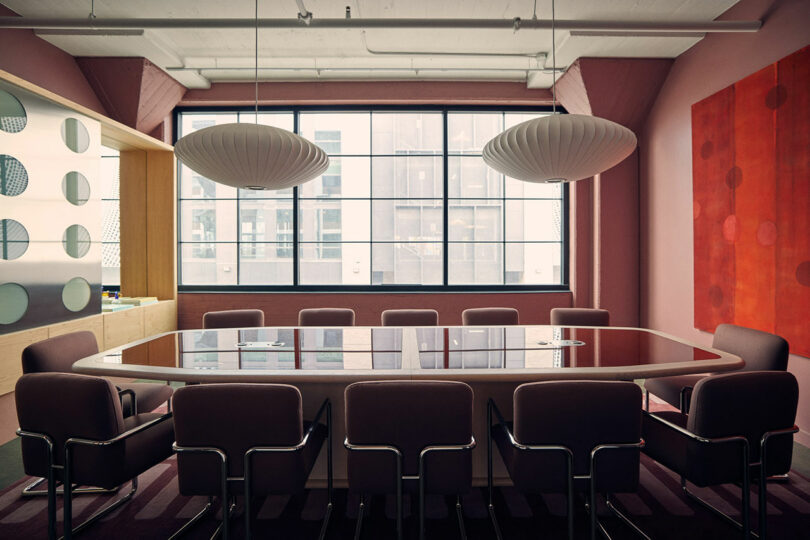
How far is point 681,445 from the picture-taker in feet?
6.65

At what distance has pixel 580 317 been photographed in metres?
3.88

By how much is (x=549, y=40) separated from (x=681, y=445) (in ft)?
14.0

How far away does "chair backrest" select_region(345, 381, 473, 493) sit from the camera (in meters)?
1.70

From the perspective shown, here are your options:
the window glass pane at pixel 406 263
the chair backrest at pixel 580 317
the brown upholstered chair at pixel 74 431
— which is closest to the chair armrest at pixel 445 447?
the brown upholstered chair at pixel 74 431

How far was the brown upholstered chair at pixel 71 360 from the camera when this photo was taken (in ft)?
7.92

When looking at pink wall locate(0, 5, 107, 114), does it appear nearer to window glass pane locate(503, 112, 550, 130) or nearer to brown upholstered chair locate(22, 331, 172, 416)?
brown upholstered chair locate(22, 331, 172, 416)

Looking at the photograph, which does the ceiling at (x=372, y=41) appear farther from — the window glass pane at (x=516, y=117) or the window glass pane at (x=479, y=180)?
the window glass pane at (x=479, y=180)

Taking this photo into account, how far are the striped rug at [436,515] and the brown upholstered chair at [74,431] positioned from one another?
533 mm

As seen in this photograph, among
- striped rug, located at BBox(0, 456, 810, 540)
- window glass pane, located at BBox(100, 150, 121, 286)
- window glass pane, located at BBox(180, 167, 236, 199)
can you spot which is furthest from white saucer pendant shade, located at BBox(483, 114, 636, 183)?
window glass pane, located at BBox(100, 150, 121, 286)

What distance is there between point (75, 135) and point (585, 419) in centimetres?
470

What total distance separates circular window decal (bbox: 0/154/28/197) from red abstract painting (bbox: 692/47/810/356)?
607 centimetres

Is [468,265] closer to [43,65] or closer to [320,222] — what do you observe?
[320,222]

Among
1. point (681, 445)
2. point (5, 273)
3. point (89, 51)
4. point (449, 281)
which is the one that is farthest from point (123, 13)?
point (681, 445)

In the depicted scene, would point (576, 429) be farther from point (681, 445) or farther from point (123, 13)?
point (123, 13)
